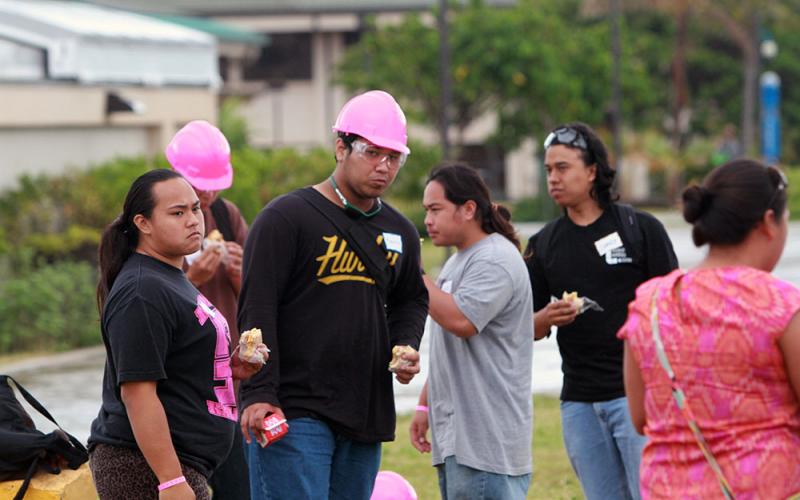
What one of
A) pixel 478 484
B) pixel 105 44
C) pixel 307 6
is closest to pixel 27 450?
pixel 478 484

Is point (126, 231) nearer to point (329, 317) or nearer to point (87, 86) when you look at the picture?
point (329, 317)

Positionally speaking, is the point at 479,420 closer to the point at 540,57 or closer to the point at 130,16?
the point at 130,16

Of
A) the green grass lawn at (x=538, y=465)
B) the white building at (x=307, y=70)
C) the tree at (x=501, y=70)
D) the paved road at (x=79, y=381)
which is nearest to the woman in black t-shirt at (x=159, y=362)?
the green grass lawn at (x=538, y=465)

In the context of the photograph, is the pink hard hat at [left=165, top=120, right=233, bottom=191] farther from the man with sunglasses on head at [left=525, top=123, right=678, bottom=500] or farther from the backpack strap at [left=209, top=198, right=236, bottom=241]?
the man with sunglasses on head at [left=525, top=123, right=678, bottom=500]

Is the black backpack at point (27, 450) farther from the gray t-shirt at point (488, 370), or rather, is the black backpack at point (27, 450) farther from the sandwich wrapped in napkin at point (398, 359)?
the gray t-shirt at point (488, 370)

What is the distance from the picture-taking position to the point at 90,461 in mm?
4945

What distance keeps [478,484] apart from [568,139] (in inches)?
59.2

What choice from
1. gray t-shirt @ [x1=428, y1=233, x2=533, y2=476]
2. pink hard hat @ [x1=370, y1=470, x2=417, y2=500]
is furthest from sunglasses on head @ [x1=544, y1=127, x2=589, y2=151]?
pink hard hat @ [x1=370, y1=470, x2=417, y2=500]

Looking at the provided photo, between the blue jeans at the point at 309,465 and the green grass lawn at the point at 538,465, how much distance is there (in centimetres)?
348

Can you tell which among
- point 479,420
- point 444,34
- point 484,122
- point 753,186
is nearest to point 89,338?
point 444,34

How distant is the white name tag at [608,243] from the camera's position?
20.3ft

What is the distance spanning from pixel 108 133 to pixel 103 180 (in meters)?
2.59

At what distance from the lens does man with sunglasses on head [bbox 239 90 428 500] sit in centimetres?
522

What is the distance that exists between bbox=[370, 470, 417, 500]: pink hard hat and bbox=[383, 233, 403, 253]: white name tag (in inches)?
71.8
